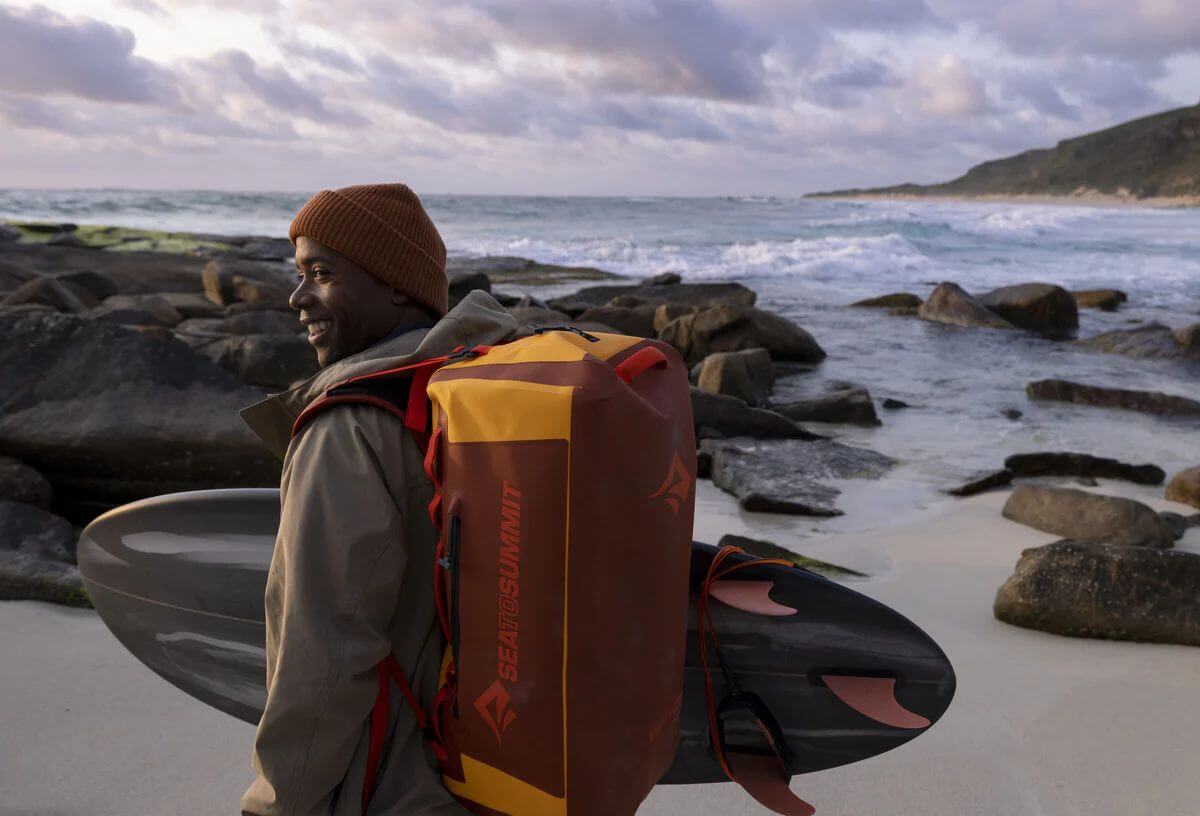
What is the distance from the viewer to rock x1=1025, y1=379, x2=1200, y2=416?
9.35 meters

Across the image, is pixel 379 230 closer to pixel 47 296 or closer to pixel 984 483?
pixel 984 483

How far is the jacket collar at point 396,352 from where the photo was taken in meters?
1.70

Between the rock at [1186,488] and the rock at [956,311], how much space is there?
31.7 feet

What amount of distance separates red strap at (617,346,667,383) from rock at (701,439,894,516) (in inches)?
176

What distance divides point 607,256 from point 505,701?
29935 millimetres

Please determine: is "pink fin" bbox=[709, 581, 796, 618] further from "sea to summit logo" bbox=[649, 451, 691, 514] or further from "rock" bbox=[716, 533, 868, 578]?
"rock" bbox=[716, 533, 868, 578]

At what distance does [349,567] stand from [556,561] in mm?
323

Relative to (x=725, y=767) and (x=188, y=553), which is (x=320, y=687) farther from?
(x=188, y=553)

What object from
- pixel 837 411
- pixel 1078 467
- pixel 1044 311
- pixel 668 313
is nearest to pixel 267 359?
pixel 837 411

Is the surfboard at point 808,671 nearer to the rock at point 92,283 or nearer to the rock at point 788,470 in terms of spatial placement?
the rock at point 788,470

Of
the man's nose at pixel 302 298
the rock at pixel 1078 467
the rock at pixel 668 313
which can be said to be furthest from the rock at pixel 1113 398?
the man's nose at pixel 302 298

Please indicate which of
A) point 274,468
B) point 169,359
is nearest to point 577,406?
point 274,468

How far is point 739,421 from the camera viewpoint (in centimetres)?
786

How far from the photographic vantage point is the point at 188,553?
315 cm
